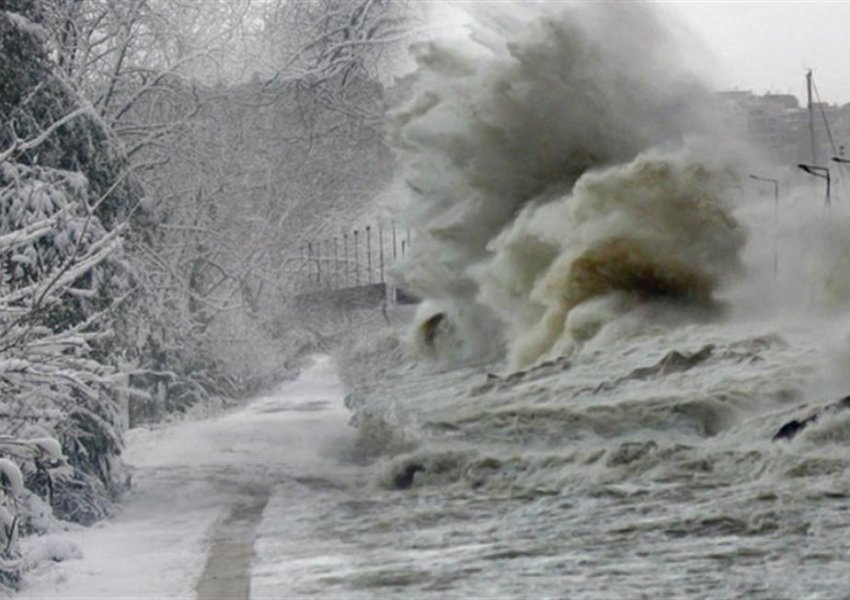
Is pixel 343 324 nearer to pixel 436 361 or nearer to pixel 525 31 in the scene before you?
pixel 436 361

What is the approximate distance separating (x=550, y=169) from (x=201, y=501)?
618 inches

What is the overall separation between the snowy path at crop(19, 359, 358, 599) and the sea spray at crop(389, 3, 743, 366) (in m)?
4.02

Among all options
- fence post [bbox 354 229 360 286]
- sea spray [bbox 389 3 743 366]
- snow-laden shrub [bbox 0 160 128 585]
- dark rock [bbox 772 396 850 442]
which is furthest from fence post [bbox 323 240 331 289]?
dark rock [bbox 772 396 850 442]

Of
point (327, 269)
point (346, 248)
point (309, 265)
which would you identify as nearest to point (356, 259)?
point (327, 269)

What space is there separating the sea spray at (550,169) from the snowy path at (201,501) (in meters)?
4.02

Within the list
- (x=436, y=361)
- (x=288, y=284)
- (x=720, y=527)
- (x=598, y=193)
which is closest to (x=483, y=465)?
(x=720, y=527)

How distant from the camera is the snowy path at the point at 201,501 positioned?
1505 cm

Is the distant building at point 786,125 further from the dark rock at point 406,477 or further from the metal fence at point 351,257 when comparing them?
the dark rock at point 406,477

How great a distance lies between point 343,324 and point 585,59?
9.73 metres

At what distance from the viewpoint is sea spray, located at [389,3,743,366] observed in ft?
97.4

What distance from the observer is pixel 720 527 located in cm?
1460

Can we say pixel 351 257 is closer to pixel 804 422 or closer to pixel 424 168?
pixel 424 168

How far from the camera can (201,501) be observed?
19.6 metres

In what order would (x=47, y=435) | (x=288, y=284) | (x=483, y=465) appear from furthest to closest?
(x=288, y=284), (x=483, y=465), (x=47, y=435)
